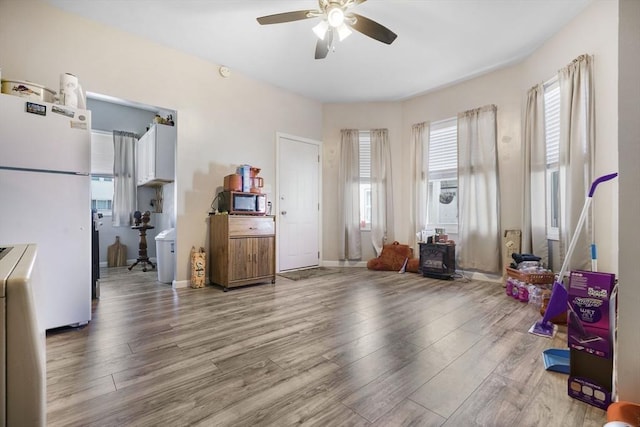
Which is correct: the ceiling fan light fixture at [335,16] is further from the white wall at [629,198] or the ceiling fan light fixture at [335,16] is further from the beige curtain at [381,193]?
the beige curtain at [381,193]

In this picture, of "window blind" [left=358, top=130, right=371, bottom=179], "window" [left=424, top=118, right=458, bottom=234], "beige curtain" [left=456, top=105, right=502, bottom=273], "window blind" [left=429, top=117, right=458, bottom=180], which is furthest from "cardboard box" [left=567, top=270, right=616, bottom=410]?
"window blind" [left=358, top=130, right=371, bottom=179]

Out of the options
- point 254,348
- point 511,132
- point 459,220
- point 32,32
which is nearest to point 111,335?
point 254,348

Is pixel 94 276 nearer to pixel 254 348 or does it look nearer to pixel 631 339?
pixel 254 348

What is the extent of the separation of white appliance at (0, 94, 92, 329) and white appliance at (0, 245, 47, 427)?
1.93m

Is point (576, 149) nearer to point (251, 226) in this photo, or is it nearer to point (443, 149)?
point (443, 149)

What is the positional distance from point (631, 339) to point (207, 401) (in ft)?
6.13

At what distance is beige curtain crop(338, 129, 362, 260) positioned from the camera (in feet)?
16.0

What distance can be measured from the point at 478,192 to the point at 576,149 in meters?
1.31

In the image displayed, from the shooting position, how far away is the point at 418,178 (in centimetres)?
455

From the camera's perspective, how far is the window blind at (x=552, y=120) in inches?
121

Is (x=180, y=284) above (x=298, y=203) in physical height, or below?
below

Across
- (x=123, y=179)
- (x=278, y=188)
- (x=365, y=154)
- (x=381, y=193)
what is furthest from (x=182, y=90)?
(x=381, y=193)

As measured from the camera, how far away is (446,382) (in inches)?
58.5

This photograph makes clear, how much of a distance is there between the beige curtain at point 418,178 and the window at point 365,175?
0.74 metres
